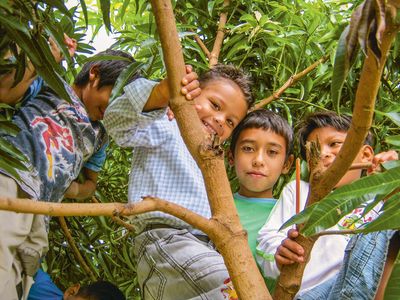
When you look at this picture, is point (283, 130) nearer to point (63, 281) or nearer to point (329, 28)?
point (329, 28)

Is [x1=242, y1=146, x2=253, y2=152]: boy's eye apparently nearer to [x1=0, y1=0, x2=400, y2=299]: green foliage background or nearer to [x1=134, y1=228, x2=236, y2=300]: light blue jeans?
[x1=0, y1=0, x2=400, y2=299]: green foliage background

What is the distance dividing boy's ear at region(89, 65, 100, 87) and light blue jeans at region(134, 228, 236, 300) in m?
0.50

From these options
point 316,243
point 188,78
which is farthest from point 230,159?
point 188,78

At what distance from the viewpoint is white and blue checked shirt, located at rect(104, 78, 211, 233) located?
1.31 m

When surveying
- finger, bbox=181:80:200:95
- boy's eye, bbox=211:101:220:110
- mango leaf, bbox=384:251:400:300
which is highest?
finger, bbox=181:80:200:95

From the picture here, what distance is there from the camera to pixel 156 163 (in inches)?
54.9

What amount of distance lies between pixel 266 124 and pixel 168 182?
368 mm

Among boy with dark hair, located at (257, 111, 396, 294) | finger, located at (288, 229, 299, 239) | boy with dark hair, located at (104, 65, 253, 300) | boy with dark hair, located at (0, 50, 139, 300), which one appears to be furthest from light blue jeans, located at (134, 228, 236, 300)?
finger, located at (288, 229, 299, 239)

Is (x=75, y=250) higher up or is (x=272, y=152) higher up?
(x=272, y=152)

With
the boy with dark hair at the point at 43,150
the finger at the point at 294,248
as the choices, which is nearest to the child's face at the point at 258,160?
the boy with dark hair at the point at 43,150

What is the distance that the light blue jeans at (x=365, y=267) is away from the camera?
85cm

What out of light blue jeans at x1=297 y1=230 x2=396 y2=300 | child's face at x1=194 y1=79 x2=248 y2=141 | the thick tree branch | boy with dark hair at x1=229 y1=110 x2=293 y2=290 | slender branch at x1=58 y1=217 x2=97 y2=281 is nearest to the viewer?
the thick tree branch

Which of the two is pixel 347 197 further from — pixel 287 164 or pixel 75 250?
pixel 75 250

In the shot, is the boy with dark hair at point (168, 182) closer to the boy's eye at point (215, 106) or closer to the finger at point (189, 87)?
the boy's eye at point (215, 106)
